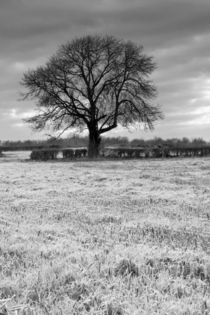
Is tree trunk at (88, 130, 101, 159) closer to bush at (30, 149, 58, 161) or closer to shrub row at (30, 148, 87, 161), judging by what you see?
shrub row at (30, 148, 87, 161)

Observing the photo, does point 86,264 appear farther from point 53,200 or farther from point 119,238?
point 53,200

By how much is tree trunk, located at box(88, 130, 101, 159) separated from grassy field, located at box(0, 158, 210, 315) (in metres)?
20.1

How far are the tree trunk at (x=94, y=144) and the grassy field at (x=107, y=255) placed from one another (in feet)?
65.8

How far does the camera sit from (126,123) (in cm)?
2886

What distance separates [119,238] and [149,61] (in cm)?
2568

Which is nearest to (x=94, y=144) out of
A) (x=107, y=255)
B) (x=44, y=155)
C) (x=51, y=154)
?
(x=51, y=154)

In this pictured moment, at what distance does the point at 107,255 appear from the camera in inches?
145

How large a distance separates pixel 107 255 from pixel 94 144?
81.2ft

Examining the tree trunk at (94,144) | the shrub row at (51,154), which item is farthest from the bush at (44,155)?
the tree trunk at (94,144)

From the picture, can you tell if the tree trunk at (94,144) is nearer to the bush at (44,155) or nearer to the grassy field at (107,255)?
the bush at (44,155)

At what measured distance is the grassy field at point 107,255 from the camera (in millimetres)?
2732

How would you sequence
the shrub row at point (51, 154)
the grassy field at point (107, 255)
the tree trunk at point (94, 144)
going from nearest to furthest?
1. the grassy field at point (107, 255)
2. the shrub row at point (51, 154)
3. the tree trunk at point (94, 144)

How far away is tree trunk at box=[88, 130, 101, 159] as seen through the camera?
90.0 ft

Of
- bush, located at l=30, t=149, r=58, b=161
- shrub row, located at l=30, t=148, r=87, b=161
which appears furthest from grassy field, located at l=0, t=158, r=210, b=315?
bush, located at l=30, t=149, r=58, b=161
